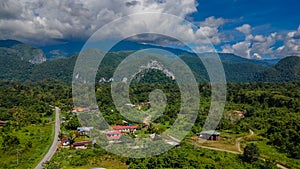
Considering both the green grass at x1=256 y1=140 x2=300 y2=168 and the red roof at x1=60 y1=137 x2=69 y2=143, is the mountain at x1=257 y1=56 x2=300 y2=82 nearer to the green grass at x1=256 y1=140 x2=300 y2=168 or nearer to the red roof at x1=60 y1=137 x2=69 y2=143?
the green grass at x1=256 y1=140 x2=300 y2=168

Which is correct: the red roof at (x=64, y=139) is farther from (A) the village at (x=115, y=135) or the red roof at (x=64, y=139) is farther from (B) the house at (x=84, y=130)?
(B) the house at (x=84, y=130)

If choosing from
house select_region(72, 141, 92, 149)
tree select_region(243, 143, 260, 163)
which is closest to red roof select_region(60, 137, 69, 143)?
house select_region(72, 141, 92, 149)

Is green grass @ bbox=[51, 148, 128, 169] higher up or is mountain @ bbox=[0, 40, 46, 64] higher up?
mountain @ bbox=[0, 40, 46, 64]

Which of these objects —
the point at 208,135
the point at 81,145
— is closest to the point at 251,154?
the point at 208,135

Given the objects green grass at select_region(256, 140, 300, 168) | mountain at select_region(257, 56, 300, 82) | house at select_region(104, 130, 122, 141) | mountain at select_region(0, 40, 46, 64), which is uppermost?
mountain at select_region(0, 40, 46, 64)

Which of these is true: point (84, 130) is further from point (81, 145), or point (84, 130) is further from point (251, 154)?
point (251, 154)

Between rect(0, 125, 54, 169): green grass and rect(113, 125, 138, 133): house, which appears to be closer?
rect(0, 125, 54, 169): green grass

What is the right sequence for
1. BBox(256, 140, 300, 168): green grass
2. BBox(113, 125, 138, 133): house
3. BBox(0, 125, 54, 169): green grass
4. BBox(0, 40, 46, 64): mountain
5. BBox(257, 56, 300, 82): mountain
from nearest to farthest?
BBox(0, 125, 54, 169): green grass, BBox(256, 140, 300, 168): green grass, BBox(113, 125, 138, 133): house, BBox(257, 56, 300, 82): mountain, BBox(0, 40, 46, 64): mountain
